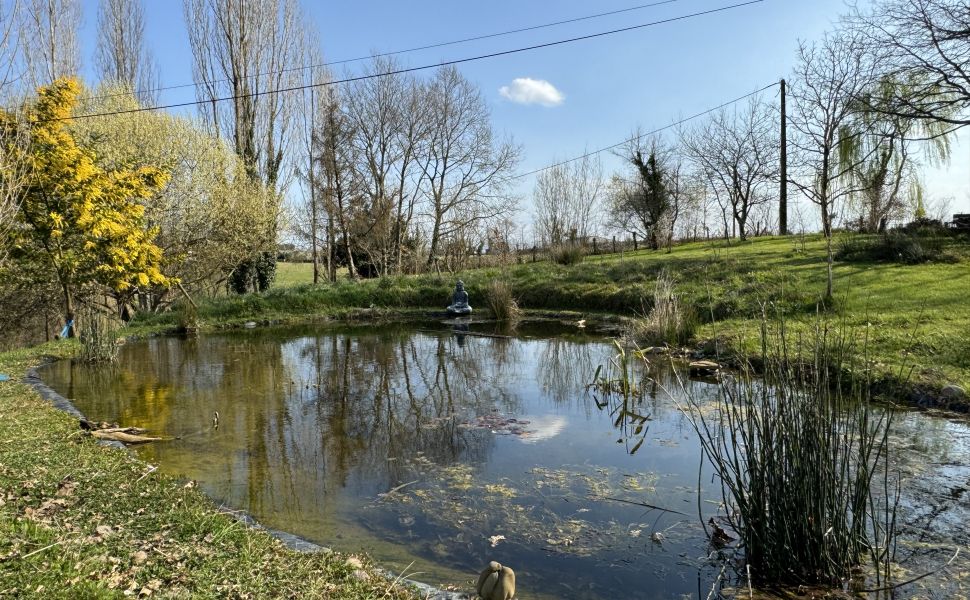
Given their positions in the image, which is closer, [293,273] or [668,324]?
[668,324]

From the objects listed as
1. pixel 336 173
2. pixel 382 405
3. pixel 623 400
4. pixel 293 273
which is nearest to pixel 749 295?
pixel 623 400

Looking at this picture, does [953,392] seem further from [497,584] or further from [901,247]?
[901,247]

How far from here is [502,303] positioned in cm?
1441

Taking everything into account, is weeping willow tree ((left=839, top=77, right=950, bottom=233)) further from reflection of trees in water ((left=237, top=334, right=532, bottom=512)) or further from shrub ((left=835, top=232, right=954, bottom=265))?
reflection of trees in water ((left=237, top=334, right=532, bottom=512))

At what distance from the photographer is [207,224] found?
15219 mm

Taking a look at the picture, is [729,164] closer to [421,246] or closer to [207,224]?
[421,246]

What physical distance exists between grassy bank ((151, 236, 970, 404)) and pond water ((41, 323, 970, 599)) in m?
1.22

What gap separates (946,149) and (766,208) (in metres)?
7.04

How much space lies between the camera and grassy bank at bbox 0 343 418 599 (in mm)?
2334

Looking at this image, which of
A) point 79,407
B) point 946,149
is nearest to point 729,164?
point 946,149

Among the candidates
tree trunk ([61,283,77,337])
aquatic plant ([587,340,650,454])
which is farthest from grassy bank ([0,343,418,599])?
tree trunk ([61,283,77,337])

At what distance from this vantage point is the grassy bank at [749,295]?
673 cm

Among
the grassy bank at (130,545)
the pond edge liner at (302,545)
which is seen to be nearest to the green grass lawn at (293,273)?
the grassy bank at (130,545)

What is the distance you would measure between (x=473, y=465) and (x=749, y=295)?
8.28m
